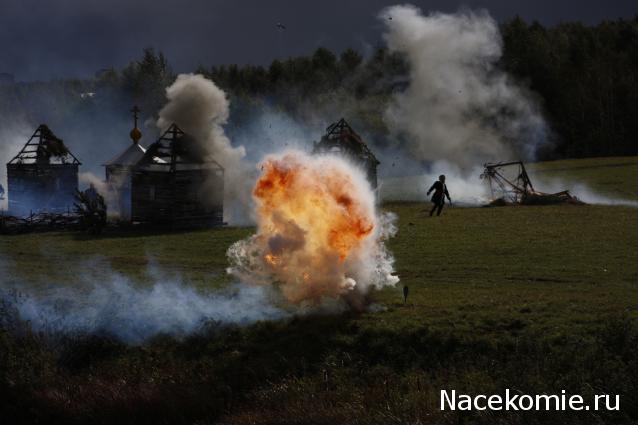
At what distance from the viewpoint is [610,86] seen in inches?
3278

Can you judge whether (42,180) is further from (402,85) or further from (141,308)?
(402,85)

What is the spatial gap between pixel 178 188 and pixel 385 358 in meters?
27.2

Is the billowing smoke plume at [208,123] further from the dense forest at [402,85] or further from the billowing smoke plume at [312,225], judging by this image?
the billowing smoke plume at [312,225]

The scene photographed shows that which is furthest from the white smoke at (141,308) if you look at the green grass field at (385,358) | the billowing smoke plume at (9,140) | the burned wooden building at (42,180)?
the billowing smoke plume at (9,140)

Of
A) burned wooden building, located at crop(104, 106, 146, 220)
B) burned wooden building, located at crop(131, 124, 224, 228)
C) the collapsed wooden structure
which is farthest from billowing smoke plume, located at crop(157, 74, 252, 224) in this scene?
the collapsed wooden structure

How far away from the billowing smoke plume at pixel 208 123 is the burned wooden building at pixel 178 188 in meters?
3.62

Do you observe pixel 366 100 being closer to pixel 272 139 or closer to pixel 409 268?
pixel 272 139

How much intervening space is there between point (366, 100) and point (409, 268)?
6786 cm

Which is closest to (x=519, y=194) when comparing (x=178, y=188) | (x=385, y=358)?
(x=178, y=188)

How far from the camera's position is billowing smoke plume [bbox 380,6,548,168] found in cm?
5303

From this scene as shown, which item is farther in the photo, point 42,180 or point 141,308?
point 42,180

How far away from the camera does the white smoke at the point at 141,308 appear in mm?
19219

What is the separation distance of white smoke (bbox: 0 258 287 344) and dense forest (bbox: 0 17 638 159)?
45770 millimetres

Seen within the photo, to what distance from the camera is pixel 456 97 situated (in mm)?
58000
